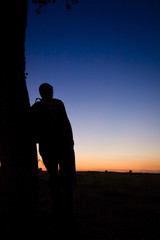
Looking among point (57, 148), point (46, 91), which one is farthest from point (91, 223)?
point (46, 91)

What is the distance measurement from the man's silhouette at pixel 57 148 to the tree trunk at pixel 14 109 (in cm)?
23

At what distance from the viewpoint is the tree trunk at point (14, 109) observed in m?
2.91

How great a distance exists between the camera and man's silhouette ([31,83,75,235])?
3.25m

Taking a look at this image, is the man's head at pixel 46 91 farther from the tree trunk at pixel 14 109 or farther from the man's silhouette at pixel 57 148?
the tree trunk at pixel 14 109

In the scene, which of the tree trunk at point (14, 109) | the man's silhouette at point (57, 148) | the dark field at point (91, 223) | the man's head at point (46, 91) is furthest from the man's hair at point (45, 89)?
the dark field at point (91, 223)

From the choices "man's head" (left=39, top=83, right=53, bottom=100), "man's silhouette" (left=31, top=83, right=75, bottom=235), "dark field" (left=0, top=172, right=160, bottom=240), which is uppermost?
"man's head" (left=39, top=83, right=53, bottom=100)

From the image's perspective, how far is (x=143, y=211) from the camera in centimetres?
627

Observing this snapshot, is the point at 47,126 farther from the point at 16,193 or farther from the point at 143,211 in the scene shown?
the point at 143,211

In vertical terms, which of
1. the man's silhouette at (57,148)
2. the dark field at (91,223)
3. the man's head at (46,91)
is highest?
the man's head at (46,91)

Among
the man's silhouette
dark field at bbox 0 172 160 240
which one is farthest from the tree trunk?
dark field at bbox 0 172 160 240

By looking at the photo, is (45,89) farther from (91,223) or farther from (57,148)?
(91,223)

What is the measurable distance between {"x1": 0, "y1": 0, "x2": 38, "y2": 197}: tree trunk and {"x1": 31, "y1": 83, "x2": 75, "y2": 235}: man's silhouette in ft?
0.76

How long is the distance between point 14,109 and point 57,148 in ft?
3.34

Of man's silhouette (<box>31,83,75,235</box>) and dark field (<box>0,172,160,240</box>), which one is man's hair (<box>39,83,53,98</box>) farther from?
dark field (<box>0,172,160,240</box>)
